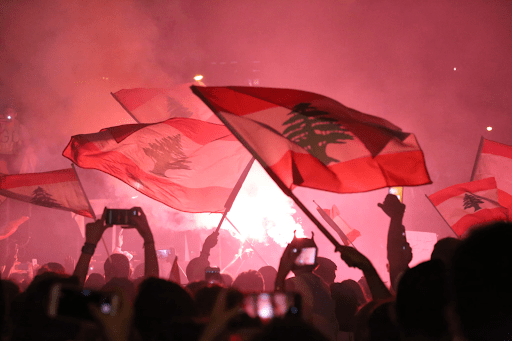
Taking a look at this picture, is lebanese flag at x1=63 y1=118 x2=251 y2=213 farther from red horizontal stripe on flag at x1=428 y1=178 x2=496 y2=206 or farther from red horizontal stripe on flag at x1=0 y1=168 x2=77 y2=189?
red horizontal stripe on flag at x1=428 y1=178 x2=496 y2=206

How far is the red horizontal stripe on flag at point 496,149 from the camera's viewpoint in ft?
17.9

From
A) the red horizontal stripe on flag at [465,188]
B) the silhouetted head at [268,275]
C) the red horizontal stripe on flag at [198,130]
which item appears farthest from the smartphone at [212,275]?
the red horizontal stripe on flag at [465,188]

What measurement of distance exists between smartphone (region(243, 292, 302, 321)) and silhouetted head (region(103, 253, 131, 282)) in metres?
3.00

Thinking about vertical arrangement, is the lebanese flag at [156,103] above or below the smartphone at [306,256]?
above

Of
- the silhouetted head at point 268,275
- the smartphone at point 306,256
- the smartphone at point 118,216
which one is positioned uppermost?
the smartphone at point 118,216

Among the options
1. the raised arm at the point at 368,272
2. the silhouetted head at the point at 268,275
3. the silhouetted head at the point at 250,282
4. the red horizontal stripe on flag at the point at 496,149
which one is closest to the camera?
the raised arm at the point at 368,272

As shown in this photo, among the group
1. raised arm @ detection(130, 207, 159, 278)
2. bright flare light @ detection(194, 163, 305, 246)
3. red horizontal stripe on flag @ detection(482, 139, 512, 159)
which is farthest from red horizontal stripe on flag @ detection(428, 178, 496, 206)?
bright flare light @ detection(194, 163, 305, 246)

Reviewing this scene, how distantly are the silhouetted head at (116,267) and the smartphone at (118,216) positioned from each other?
4.33 ft

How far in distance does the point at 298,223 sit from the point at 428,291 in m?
14.6

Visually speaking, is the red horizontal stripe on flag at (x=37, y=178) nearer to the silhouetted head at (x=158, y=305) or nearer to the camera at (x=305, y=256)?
the camera at (x=305, y=256)

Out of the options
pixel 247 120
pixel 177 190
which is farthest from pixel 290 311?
pixel 177 190

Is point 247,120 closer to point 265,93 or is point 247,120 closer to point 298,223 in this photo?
point 265,93

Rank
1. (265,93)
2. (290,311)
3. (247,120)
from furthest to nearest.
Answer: (265,93)
(247,120)
(290,311)

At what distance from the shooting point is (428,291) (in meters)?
1.25
